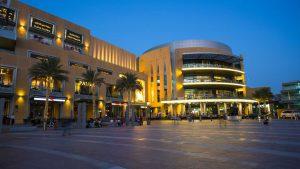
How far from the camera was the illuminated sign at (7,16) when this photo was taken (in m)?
43.6

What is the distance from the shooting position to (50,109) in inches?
1933

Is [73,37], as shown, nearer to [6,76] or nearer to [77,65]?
[77,65]

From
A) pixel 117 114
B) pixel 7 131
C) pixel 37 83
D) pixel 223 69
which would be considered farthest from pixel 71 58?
pixel 223 69

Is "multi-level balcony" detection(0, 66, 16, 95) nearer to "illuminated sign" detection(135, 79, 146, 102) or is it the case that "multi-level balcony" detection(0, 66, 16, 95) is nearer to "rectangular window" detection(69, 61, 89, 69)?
"rectangular window" detection(69, 61, 89, 69)

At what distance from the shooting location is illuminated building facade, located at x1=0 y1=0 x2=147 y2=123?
4116 centimetres

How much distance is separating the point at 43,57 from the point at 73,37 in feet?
42.8

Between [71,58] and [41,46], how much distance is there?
774 cm

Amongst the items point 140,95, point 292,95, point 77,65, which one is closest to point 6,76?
point 77,65

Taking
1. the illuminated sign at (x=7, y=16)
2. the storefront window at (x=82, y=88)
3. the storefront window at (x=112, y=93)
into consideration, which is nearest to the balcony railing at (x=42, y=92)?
the storefront window at (x=82, y=88)

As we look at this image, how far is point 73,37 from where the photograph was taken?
2344 inches

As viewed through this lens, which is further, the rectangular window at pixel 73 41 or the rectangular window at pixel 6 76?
the rectangular window at pixel 73 41

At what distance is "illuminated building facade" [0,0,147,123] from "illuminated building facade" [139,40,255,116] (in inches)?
654

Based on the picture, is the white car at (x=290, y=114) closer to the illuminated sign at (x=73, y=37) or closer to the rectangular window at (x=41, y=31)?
the illuminated sign at (x=73, y=37)

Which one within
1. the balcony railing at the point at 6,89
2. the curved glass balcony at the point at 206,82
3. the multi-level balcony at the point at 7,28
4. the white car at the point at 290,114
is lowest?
the white car at the point at 290,114
